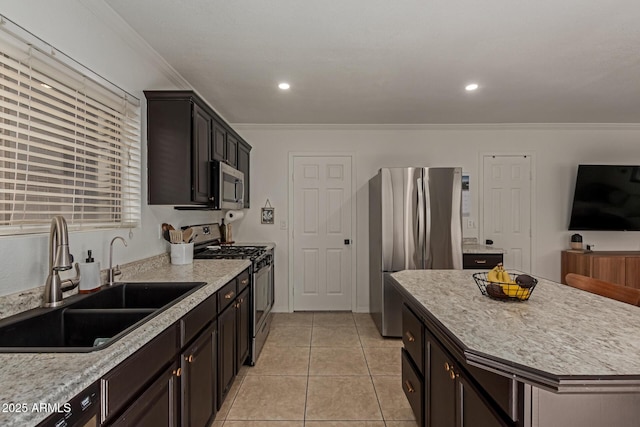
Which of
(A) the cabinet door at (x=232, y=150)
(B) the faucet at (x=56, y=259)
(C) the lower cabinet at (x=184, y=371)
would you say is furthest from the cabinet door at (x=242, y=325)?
(A) the cabinet door at (x=232, y=150)

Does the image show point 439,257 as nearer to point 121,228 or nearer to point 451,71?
point 451,71

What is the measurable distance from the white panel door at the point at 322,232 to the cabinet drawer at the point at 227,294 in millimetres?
2066

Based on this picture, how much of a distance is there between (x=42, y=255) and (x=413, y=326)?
1.91 metres

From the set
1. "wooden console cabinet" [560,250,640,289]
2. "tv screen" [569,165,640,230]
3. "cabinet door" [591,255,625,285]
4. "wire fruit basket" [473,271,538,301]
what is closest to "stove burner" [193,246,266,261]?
"wire fruit basket" [473,271,538,301]

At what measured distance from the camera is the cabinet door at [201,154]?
7.99ft

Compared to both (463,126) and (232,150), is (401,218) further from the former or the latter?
(232,150)

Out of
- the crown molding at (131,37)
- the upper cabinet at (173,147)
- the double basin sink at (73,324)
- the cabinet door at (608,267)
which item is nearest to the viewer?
the double basin sink at (73,324)

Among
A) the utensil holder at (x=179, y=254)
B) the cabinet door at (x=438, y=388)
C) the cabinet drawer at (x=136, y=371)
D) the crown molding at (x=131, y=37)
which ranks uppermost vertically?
the crown molding at (x=131, y=37)

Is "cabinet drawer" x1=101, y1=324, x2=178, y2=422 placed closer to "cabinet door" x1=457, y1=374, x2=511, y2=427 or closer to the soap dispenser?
the soap dispenser

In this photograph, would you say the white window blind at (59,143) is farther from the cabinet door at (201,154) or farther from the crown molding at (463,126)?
the crown molding at (463,126)

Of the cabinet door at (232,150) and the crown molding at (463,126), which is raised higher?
the crown molding at (463,126)

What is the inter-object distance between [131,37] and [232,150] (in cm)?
141

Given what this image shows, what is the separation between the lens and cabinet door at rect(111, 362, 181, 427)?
1.11 meters

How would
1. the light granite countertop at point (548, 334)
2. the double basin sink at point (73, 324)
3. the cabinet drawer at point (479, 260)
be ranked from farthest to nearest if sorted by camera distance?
the cabinet drawer at point (479, 260)
the double basin sink at point (73, 324)
the light granite countertop at point (548, 334)
